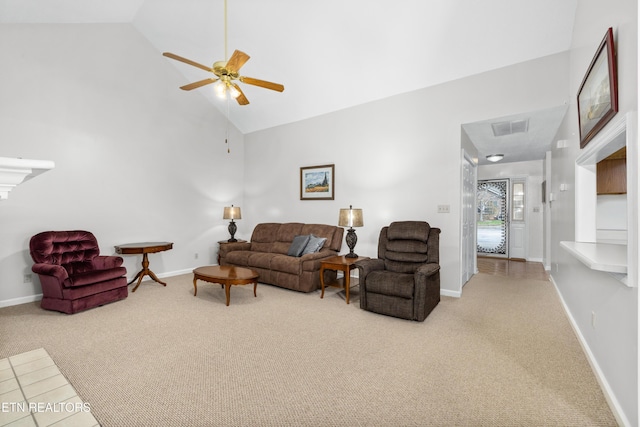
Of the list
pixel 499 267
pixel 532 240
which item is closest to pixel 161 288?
pixel 499 267

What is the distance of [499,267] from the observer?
245 inches

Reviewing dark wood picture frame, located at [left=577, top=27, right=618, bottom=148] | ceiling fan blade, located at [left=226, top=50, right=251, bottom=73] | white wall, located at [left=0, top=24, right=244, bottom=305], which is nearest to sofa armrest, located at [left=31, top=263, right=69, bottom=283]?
white wall, located at [left=0, top=24, right=244, bottom=305]

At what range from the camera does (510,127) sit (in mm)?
4215

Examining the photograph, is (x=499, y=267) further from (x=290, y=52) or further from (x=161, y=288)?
(x=161, y=288)

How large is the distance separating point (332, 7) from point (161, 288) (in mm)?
4469

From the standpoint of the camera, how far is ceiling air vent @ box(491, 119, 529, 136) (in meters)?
4.01

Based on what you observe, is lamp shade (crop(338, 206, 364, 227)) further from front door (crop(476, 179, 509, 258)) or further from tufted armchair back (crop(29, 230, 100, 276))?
front door (crop(476, 179, 509, 258))

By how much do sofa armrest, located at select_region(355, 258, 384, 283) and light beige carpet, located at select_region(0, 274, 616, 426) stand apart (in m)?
0.44

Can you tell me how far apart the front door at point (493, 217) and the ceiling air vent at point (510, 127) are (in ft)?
11.5

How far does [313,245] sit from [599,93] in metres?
3.53

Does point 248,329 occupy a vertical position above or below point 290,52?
below

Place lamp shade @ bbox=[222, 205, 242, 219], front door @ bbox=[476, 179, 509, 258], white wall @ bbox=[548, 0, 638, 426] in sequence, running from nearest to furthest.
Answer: white wall @ bbox=[548, 0, 638, 426], lamp shade @ bbox=[222, 205, 242, 219], front door @ bbox=[476, 179, 509, 258]

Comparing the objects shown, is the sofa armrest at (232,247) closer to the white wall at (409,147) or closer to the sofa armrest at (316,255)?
the white wall at (409,147)

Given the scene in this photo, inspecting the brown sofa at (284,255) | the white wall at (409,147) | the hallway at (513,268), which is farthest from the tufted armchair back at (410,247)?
the hallway at (513,268)
